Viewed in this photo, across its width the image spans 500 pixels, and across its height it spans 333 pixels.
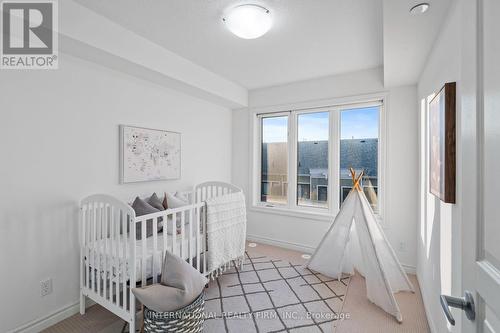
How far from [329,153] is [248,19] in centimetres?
223

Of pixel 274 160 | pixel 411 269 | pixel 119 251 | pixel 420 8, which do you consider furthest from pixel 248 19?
pixel 411 269

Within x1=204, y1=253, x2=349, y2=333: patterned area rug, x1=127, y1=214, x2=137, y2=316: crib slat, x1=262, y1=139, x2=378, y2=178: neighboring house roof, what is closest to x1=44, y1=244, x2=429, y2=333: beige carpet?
x1=204, y1=253, x2=349, y2=333: patterned area rug

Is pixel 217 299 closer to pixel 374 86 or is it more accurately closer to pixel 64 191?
pixel 64 191

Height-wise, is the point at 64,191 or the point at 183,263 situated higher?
the point at 64,191

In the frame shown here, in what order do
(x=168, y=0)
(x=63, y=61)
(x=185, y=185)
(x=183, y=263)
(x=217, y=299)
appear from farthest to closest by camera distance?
1. (x=185, y=185)
2. (x=217, y=299)
3. (x=63, y=61)
4. (x=183, y=263)
5. (x=168, y=0)

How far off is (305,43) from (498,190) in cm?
228

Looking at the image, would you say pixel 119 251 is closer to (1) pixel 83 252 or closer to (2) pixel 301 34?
(1) pixel 83 252

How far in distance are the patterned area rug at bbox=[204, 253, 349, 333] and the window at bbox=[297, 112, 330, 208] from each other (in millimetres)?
1089

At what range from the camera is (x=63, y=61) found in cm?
209

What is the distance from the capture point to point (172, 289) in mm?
1751

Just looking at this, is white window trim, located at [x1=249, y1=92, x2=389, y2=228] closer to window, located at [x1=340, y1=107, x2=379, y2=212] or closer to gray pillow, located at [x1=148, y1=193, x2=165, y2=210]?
window, located at [x1=340, y1=107, x2=379, y2=212]

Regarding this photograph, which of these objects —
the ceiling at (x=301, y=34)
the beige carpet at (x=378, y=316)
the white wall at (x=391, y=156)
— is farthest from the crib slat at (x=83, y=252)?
the white wall at (x=391, y=156)

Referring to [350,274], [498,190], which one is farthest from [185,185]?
[498,190]

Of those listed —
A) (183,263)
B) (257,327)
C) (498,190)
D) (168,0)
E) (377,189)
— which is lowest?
(257,327)
